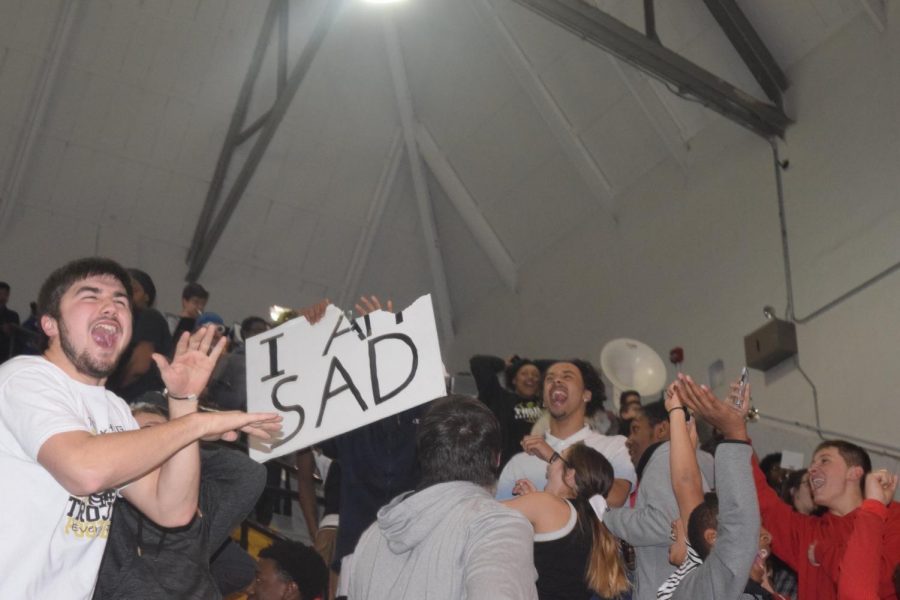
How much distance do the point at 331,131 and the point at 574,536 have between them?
1039 cm

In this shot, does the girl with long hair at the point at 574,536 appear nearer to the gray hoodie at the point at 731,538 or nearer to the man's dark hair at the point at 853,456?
the gray hoodie at the point at 731,538

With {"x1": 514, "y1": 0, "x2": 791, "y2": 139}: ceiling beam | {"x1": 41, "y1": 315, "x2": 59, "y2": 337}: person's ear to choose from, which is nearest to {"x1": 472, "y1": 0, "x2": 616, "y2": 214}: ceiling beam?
{"x1": 514, "y1": 0, "x2": 791, "y2": 139}: ceiling beam

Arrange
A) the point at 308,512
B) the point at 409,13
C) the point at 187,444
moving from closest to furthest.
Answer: the point at 187,444 → the point at 308,512 → the point at 409,13

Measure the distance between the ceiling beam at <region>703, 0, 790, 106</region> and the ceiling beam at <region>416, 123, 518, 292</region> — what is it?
4.26 meters

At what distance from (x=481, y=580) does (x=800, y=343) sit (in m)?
6.59

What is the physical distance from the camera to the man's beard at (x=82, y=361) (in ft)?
9.74

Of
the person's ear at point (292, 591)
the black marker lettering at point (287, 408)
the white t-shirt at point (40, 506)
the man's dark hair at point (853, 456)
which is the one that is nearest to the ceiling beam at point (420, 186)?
the black marker lettering at point (287, 408)

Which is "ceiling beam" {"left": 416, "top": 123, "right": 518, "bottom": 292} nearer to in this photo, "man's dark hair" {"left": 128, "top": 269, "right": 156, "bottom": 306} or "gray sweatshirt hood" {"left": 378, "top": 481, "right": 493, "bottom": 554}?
"man's dark hair" {"left": 128, "top": 269, "right": 156, "bottom": 306}

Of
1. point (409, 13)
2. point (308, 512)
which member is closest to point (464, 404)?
point (308, 512)

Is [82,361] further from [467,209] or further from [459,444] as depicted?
[467,209]

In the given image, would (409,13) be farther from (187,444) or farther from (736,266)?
(187,444)

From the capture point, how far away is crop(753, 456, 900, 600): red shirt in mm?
4543

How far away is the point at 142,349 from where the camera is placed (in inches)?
268

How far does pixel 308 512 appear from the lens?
23.6 ft
